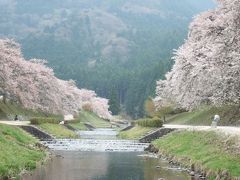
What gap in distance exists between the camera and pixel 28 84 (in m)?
72.5

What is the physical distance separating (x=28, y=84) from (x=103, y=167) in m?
41.6

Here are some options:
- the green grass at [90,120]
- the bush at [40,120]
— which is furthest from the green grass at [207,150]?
the green grass at [90,120]

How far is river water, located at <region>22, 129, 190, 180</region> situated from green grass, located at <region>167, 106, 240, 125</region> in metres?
11.7

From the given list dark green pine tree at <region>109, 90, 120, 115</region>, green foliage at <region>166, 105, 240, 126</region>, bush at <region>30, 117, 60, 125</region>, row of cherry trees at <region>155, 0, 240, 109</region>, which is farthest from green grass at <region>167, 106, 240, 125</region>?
dark green pine tree at <region>109, 90, 120, 115</region>

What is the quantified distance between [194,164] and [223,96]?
4.64 m

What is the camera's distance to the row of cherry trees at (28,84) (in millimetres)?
63656

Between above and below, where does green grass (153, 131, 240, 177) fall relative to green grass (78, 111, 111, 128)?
below

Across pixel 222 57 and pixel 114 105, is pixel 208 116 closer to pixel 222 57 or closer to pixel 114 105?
pixel 222 57

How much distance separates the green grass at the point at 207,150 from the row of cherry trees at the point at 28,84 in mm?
27475

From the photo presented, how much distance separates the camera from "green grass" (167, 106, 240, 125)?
5438 centimetres

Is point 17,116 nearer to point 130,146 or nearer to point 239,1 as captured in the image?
point 130,146

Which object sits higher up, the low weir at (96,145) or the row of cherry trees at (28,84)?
the row of cherry trees at (28,84)

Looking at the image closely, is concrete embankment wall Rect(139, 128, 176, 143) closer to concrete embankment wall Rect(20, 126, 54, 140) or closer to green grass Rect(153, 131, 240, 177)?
green grass Rect(153, 131, 240, 177)

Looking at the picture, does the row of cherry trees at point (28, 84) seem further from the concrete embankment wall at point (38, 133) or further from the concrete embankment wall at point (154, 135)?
the concrete embankment wall at point (154, 135)
